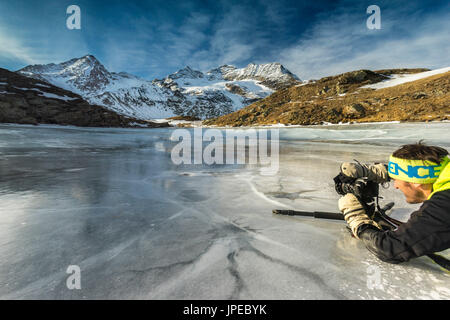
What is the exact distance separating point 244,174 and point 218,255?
3653 millimetres

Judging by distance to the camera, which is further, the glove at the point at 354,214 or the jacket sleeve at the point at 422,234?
the glove at the point at 354,214

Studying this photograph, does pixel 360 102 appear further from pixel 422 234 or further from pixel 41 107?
pixel 41 107

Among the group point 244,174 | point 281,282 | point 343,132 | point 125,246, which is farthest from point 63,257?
point 343,132

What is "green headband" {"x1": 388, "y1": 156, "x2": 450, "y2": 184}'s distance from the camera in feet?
4.63

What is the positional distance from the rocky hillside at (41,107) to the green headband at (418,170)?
49.3 metres

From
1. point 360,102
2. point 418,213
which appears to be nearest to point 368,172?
point 418,213

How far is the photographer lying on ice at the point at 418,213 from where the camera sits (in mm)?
1282

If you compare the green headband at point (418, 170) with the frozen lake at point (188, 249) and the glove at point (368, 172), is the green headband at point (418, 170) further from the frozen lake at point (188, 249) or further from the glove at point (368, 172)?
the frozen lake at point (188, 249)

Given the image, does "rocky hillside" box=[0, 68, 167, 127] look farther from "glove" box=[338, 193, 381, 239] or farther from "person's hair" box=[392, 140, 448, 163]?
"person's hair" box=[392, 140, 448, 163]

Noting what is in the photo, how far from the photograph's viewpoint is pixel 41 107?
3916 centimetres

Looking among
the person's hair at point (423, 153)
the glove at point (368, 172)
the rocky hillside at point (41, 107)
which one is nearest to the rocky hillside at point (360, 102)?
the glove at point (368, 172)

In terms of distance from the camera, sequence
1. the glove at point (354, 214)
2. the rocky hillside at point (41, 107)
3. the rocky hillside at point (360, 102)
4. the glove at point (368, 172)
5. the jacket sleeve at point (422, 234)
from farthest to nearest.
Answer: the rocky hillside at point (41, 107) < the rocky hillside at point (360, 102) < the glove at point (368, 172) < the glove at point (354, 214) < the jacket sleeve at point (422, 234)

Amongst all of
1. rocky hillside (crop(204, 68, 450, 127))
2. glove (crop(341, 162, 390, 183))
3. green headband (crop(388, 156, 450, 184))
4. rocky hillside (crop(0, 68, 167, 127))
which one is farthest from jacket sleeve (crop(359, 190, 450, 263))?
rocky hillside (crop(0, 68, 167, 127))

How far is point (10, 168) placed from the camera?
536cm
